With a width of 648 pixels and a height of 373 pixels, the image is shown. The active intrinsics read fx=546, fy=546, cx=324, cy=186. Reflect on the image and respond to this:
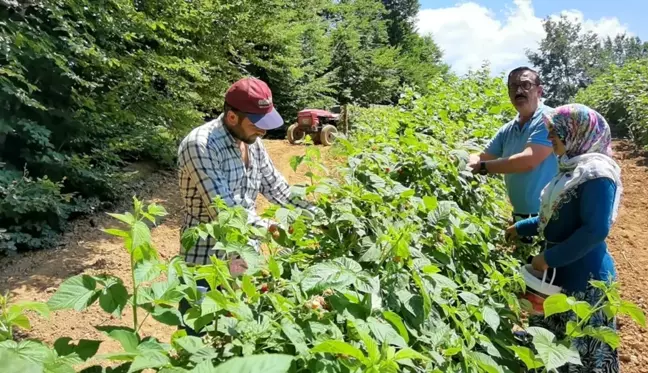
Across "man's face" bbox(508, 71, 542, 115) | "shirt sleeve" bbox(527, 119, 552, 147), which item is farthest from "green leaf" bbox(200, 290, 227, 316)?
"man's face" bbox(508, 71, 542, 115)

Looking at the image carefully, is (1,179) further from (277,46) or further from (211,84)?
(277,46)

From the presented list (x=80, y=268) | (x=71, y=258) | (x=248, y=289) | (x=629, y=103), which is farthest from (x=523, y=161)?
(x=629, y=103)

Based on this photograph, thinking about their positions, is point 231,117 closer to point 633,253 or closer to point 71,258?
point 71,258

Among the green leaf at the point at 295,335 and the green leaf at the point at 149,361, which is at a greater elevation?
the green leaf at the point at 149,361

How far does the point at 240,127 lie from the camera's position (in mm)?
2369

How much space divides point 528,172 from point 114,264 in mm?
4123

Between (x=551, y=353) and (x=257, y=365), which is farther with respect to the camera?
(x=551, y=353)

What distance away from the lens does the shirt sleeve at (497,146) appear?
3.50 meters

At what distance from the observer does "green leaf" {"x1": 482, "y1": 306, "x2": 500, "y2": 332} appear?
1.64 meters

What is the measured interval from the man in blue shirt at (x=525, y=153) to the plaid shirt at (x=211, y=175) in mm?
1253

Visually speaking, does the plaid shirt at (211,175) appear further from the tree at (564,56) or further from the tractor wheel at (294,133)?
the tree at (564,56)

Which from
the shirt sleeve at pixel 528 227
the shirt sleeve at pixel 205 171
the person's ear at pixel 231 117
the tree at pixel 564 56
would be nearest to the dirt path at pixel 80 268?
the shirt sleeve at pixel 205 171

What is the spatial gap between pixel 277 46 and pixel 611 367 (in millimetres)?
12913

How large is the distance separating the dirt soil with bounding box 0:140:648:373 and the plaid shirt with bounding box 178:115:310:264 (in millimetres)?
1565
